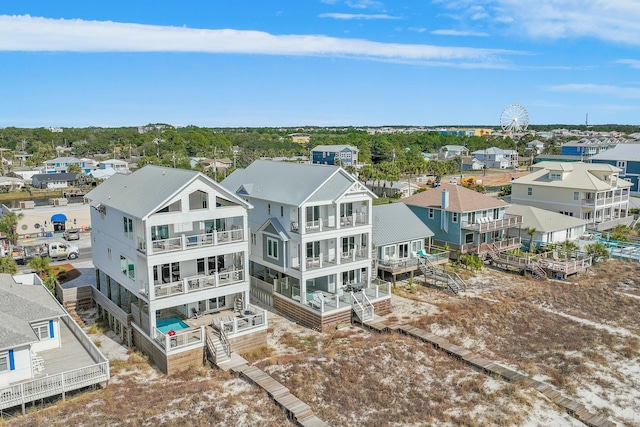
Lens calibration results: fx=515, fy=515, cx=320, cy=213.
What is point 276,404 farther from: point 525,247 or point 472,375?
point 525,247

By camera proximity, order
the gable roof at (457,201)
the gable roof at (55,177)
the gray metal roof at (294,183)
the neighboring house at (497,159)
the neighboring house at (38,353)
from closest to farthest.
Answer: the neighboring house at (38,353) < the gray metal roof at (294,183) < the gable roof at (457,201) < the gable roof at (55,177) < the neighboring house at (497,159)

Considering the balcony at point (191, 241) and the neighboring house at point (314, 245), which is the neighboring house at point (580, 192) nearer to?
the neighboring house at point (314, 245)

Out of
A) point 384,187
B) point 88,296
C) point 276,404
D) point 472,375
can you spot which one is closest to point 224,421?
point 276,404

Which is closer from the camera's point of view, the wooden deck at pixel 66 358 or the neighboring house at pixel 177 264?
the wooden deck at pixel 66 358

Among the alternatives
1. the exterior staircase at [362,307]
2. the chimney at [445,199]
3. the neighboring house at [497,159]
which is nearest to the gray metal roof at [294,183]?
the exterior staircase at [362,307]

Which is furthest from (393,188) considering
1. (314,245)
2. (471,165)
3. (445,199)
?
(471,165)

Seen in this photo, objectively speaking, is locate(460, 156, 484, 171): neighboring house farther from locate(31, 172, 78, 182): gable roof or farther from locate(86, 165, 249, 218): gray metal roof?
locate(86, 165, 249, 218): gray metal roof

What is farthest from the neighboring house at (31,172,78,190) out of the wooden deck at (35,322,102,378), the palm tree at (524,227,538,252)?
the palm tree at (524,227,538,252)
